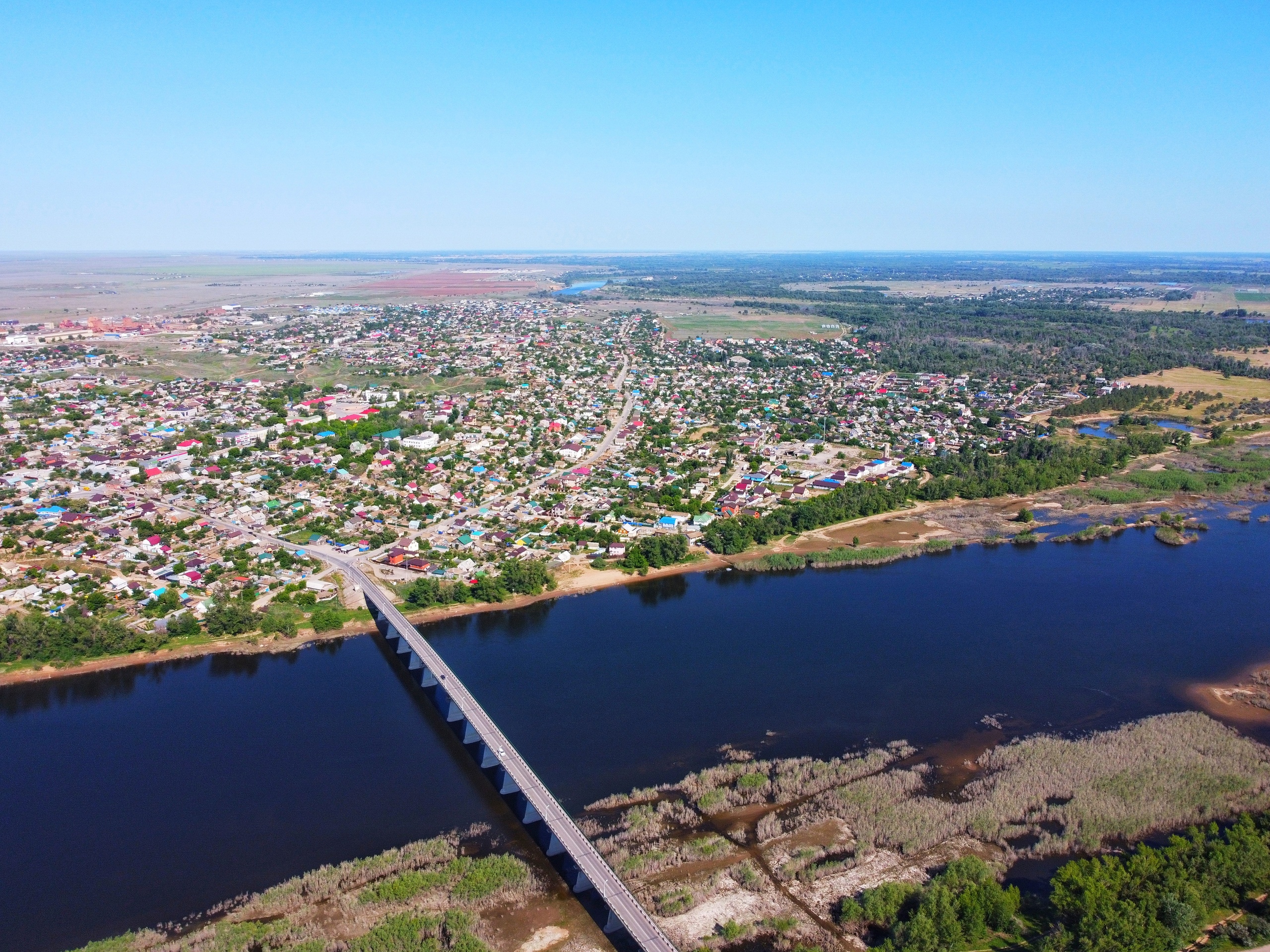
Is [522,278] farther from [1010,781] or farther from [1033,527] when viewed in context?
[1010,781]

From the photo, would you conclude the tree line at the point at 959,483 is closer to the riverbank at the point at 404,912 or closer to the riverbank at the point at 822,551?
the riverbank at the point at 822,551

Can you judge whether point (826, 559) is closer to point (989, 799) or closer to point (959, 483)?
point (959, 483)

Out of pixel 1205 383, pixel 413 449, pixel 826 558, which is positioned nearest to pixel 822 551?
pixel 826 558

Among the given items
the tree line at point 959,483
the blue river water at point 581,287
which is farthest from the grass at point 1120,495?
the blue river water at point 581,287

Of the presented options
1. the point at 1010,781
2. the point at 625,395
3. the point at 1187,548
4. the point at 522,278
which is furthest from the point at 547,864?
the point at 522,278

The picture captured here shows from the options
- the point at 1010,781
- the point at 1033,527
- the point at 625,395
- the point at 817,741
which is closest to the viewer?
the point at 1010,781

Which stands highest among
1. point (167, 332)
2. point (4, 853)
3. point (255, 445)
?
point (167, 332)
